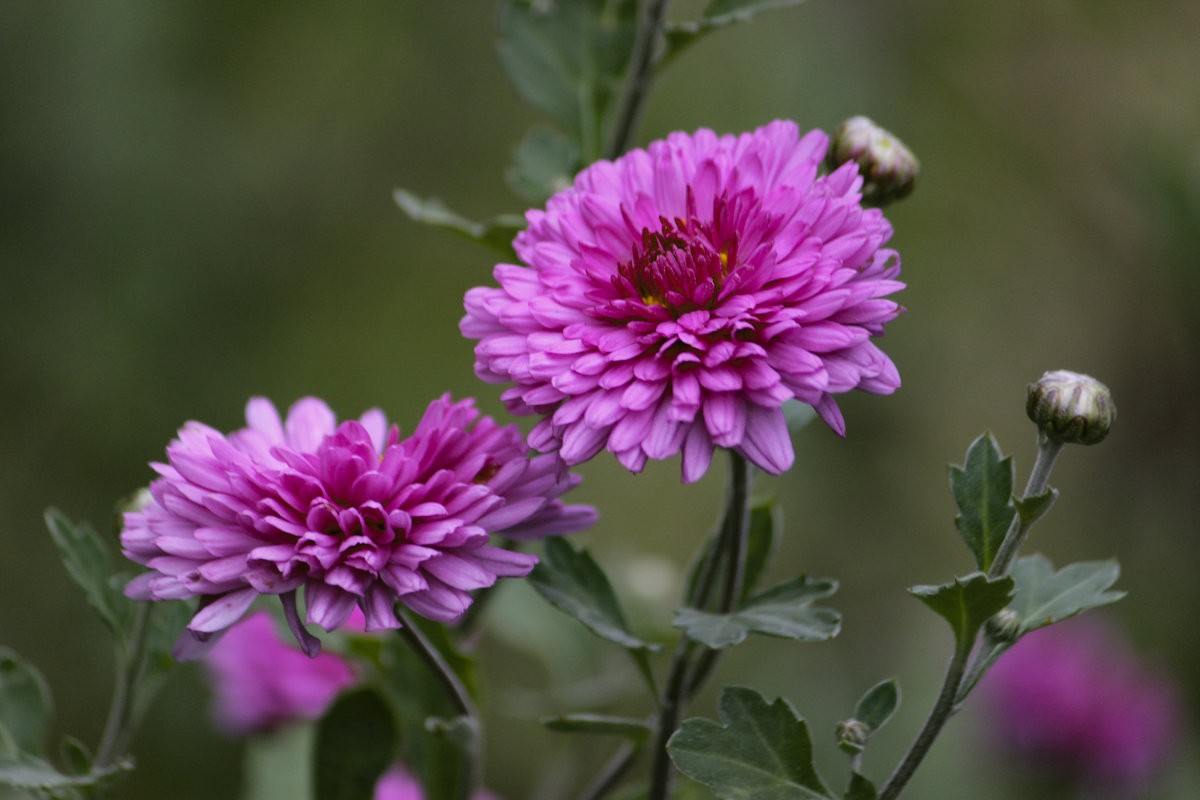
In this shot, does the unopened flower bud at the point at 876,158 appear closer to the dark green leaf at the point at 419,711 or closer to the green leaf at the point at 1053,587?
the green leaf at the point at 1053,587

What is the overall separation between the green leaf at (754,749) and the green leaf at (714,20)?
0.44 metres

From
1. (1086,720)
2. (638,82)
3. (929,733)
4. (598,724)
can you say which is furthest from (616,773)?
(1086,720)

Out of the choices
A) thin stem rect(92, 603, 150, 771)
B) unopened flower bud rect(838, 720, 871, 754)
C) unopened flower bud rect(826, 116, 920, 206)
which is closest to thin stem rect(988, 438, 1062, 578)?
unopened flower bud rect(838, 720, 871, 754)

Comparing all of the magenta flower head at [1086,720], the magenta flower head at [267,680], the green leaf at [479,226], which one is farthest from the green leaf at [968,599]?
the magenta flower head at [1086,720]

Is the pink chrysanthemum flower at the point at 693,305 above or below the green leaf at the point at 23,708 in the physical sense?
above

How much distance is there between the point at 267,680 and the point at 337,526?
52 centimetres

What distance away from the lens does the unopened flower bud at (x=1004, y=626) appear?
583 millimetres

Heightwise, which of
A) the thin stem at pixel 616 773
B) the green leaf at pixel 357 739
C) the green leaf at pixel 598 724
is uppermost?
the green leaf at pixel 598 724

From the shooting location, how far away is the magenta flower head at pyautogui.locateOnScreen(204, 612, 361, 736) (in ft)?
3.30

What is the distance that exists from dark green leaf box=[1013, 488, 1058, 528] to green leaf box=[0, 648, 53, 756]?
600mm

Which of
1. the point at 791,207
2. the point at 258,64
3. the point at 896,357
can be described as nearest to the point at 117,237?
the point at 258,64

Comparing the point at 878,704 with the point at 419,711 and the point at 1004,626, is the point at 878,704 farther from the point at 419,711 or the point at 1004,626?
the point at 419,711

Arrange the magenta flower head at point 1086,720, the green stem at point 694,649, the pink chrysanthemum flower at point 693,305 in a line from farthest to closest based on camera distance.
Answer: the magenta flower head at point 1086,720 < the green stem at point 694,649 < the pink chrysanthemum flower at point 693,305

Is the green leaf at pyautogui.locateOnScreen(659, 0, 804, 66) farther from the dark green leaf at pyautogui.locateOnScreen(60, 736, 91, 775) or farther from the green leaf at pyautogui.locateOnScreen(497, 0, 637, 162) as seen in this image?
the dark green leaf at pyautogui.locateOnScreen(60, 736, 91, 775)
